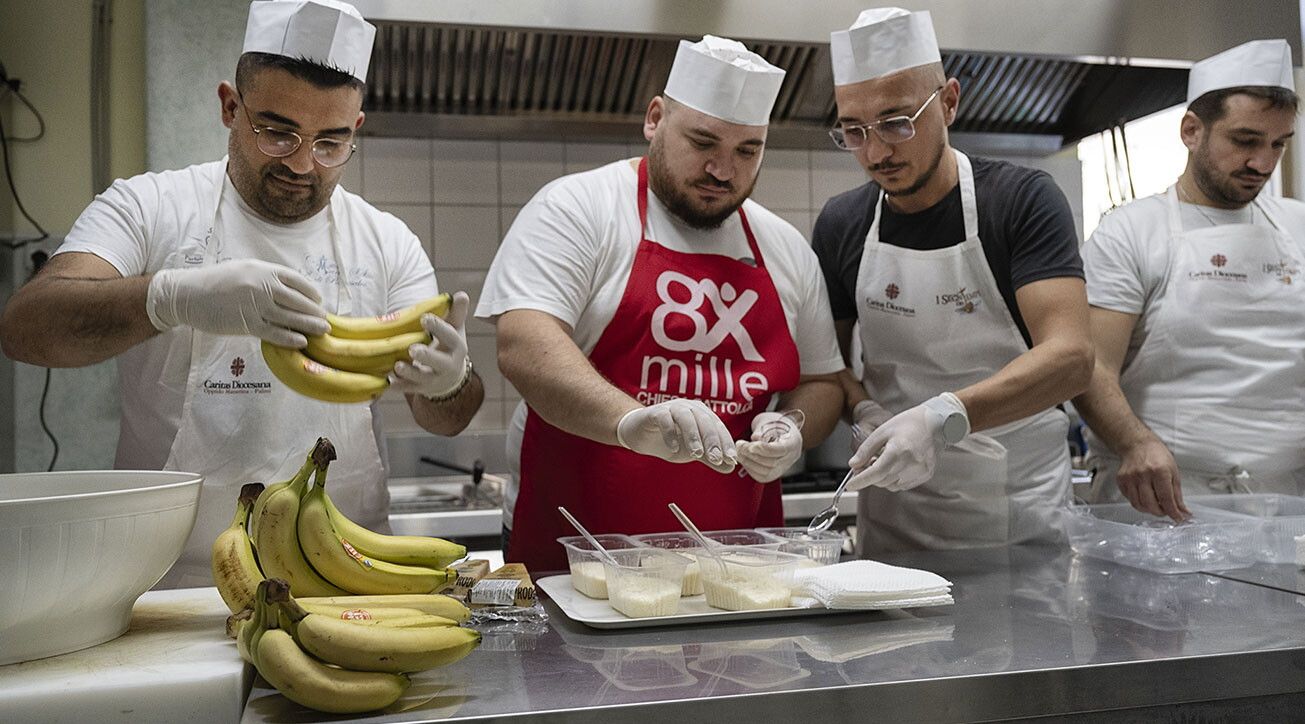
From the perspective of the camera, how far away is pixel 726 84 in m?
1.95

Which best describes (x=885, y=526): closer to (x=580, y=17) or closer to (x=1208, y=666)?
(x=1208, y=666)

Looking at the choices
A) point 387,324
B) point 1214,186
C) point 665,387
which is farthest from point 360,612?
point 1214,186

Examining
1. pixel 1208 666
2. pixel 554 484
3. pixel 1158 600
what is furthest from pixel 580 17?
pixel 1208 666

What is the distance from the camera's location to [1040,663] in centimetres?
119

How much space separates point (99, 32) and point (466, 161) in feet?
3.81

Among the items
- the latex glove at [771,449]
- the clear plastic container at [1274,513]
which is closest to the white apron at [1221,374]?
the clear plastic container at [1274,513]

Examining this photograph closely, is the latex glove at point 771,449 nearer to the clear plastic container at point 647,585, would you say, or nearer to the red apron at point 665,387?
the red apron at point 665,387

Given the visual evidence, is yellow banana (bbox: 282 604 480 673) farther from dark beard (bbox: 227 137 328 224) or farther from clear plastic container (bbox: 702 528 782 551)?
dark beard (bbox: 227 137 328 224)

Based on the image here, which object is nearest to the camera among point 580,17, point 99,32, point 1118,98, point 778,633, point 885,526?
point 778,633

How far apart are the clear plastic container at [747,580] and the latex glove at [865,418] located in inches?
25.0

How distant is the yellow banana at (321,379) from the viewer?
1424 mm

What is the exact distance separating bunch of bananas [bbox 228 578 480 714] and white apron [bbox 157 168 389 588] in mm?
815

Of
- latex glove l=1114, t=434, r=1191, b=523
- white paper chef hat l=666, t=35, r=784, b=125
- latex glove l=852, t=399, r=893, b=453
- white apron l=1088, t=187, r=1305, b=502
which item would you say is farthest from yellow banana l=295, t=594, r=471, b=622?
white apron l=1088, t=187, r=1305, b=502

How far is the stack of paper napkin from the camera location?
1.39m
